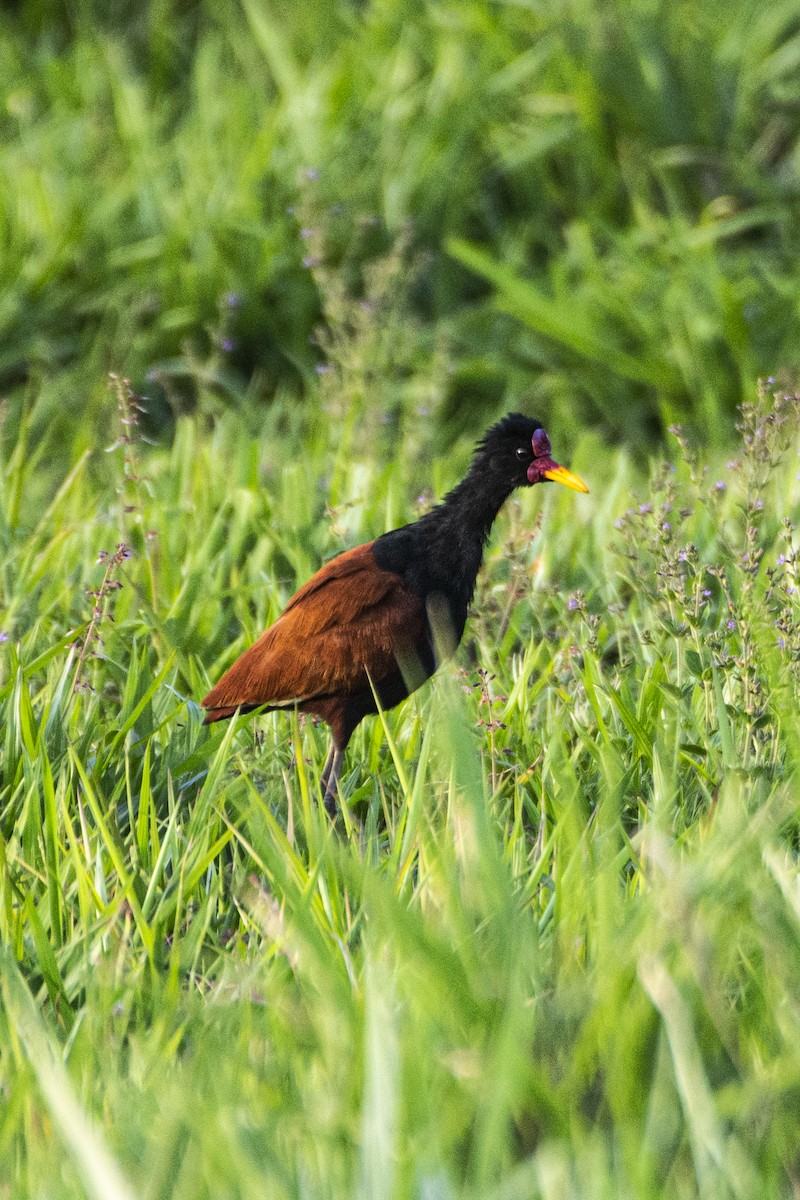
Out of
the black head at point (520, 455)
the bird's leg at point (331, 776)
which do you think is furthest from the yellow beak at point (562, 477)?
the bird's leg at point (331, 776)

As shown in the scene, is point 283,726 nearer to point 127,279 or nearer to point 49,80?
point 127,279

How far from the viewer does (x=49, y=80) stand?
22.7ft

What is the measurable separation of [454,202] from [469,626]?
331 cm

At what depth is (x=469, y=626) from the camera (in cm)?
337

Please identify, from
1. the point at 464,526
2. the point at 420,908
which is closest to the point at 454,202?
the point at 464,526

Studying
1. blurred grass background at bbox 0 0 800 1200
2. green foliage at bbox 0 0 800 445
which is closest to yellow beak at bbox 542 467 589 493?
blurred grass background at bbox 0 0 800 1200

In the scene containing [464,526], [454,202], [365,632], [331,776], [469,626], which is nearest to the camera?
[331,776]

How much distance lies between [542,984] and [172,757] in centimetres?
108

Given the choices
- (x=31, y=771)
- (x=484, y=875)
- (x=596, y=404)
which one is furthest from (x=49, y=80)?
(x=484, y=875)

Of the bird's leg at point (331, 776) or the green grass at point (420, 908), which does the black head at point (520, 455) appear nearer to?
the green grass at point (420, 908)

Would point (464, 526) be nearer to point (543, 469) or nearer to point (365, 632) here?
point (543, 469)

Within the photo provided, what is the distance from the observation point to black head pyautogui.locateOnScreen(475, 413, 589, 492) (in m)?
3.09

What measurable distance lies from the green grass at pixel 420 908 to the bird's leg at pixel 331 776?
0.17 ft

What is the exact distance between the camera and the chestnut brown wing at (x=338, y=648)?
9.40 feet
